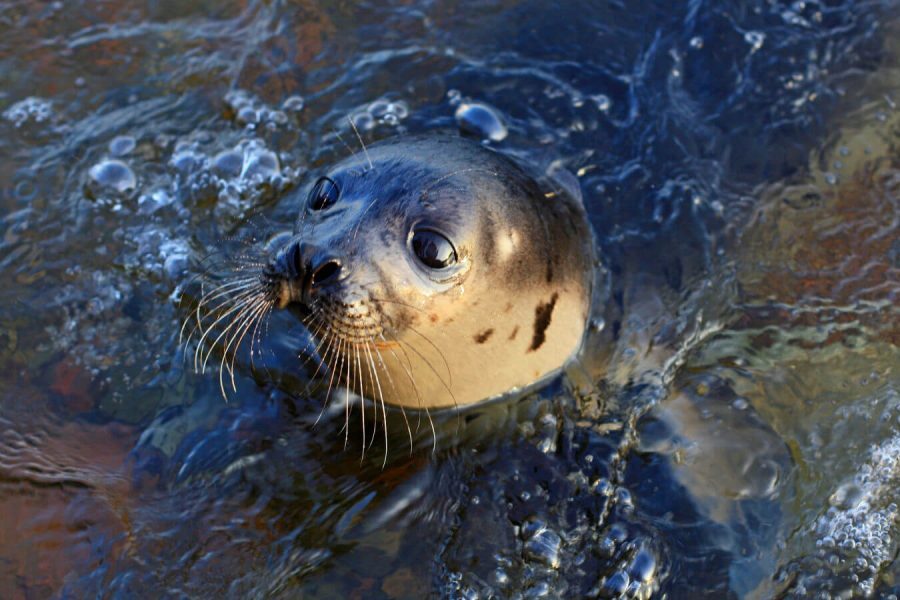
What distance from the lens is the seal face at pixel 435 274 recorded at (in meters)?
3.15

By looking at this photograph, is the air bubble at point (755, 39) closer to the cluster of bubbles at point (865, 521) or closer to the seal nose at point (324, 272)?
the cluster of bubbles at point (865, 521)

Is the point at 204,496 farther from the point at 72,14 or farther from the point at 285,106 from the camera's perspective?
the point at 72,14

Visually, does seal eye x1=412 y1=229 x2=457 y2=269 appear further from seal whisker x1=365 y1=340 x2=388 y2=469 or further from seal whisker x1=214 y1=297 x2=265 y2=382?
seal whisker x1=214 y1=297 x2=265 y2=382

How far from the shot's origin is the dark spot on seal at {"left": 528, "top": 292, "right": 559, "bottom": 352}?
3673mm

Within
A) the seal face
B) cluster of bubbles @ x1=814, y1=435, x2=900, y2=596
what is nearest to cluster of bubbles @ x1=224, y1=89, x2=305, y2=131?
the seal face

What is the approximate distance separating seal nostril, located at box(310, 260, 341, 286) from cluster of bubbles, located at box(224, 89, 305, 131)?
1.79 meters

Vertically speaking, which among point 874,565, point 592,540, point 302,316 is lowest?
point 874,565

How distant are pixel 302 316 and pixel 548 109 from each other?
1895 millimetres

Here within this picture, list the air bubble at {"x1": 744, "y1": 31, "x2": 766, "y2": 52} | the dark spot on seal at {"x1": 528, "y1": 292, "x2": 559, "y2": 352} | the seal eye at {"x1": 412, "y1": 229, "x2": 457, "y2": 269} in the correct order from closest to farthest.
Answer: the seal eye at {"x1": 412, "y1": 229, "x2": 457, "y2": 269}
the dark spot on seal at {"x1": 528, "y1": 292, "x2": 559, "y2": 352}
the air bubble at {"x1": 744, "y1": 31, "x2": 766, "y2": 52}

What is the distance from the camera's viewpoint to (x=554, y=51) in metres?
4.85

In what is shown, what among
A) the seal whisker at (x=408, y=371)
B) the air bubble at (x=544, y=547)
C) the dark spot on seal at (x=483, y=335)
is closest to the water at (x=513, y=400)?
the air bubble at (x=544, y=547)

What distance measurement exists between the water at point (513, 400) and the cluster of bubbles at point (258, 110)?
0.06 ft

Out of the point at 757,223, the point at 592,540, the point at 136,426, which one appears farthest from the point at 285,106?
the point at 592,540

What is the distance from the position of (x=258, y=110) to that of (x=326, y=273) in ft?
6.31
